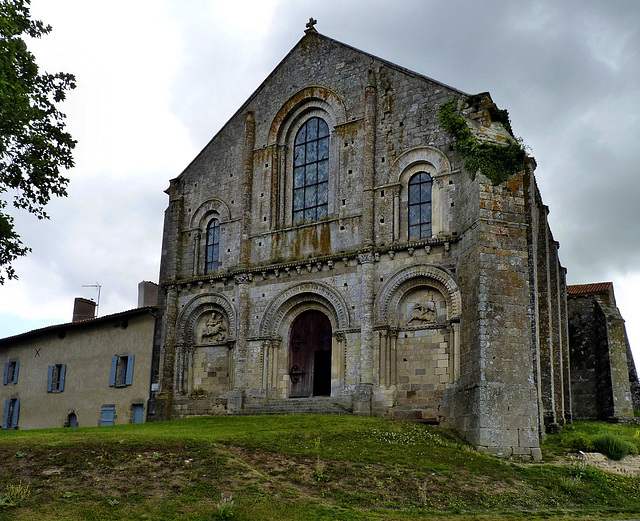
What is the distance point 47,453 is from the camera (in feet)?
49.8

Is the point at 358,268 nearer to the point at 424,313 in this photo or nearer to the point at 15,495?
the point at 424,313

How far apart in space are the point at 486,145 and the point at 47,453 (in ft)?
45.4

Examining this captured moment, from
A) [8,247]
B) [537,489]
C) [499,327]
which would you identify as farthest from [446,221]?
[8,247]

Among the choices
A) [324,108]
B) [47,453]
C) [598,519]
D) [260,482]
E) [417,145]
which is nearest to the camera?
[598,519]

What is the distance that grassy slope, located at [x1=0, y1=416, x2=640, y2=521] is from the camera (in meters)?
12.8

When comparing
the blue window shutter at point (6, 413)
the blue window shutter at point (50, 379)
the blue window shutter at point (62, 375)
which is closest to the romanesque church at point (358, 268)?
the blue window shutter at point (62, 375)

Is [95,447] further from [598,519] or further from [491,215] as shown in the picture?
[491,215]

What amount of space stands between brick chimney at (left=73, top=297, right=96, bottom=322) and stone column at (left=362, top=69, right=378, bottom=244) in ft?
56.6

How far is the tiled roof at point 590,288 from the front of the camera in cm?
2975

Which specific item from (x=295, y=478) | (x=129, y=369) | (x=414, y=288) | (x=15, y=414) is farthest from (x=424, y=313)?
(x=15, y=414)

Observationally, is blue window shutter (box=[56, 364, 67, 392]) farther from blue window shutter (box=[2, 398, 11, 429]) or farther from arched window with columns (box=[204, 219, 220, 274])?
arched window with columns (box=[204, 219, 220, 274])

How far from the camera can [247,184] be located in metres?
26.4

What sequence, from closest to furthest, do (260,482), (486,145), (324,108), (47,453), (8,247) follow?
(260,482)
(47,453)
(8,247)
(486,145)
(324,108)

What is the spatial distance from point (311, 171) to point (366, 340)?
271 inches
